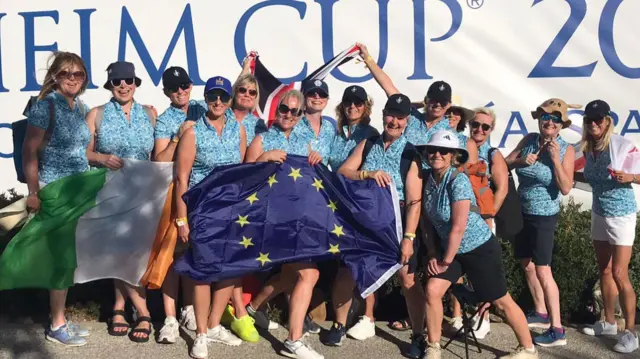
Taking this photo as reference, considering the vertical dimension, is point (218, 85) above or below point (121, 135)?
above

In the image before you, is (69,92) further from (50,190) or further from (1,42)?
(1,42)

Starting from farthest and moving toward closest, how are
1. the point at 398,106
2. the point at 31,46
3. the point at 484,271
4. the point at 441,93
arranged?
the point at 31,46
the point at 441,93
the point at 398,106
the point at 484,271

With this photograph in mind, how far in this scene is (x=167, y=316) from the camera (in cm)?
554

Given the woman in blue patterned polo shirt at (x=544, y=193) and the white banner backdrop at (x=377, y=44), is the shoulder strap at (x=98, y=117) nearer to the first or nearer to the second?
the white banner backdrop at (x=377, y=44)

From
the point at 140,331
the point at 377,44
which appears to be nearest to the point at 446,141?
the point at 140,331


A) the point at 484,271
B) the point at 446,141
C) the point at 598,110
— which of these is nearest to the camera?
the point at 446,141

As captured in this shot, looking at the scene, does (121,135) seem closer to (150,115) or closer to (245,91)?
(150,115)

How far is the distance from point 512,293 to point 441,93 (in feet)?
6.01

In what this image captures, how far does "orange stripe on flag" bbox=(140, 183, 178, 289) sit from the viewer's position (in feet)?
17.5

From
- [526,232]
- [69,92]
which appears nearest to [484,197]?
[526,232]

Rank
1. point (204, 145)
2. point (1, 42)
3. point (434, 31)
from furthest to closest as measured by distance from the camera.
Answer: point (1, 42)
point (434, 31)
point (204, 145)

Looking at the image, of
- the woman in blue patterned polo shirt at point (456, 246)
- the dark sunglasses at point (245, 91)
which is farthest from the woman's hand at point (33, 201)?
the woman in blue patterned polo shirt at point (456, 246)

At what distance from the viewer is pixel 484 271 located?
16.3 feet

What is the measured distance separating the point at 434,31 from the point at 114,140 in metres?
3.52
